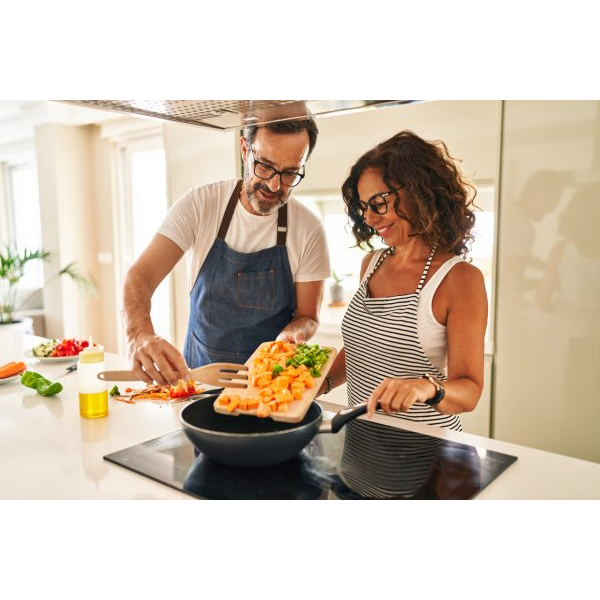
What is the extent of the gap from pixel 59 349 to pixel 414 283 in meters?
1.41

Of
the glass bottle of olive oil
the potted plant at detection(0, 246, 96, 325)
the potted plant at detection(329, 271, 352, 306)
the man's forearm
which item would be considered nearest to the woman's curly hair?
the man's forearm

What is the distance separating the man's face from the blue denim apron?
235 mm

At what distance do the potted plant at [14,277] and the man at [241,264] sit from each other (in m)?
3.32

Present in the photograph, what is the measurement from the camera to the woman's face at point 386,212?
5.57 feet

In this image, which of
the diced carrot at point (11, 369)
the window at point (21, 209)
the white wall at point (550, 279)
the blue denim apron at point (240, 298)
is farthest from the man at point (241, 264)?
the window at point (21, 209)

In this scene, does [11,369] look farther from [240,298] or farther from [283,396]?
[283,396]

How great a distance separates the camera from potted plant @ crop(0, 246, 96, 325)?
4.95m

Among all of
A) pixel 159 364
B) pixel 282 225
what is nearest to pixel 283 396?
pixel 159 364

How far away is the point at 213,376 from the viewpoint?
1.32m

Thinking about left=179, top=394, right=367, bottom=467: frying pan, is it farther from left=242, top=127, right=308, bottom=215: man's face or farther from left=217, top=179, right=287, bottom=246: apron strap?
left=217, top=179, right=287, bottom=246: apron strap
